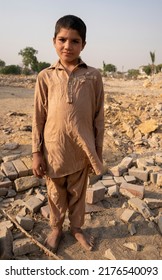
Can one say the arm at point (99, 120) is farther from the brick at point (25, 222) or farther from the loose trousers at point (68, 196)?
the brick at point (25, 222)

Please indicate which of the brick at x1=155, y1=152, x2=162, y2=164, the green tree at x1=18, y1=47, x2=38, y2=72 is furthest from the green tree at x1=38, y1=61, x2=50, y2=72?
the brick at x1=155, y1=152, x2=162, y2=164

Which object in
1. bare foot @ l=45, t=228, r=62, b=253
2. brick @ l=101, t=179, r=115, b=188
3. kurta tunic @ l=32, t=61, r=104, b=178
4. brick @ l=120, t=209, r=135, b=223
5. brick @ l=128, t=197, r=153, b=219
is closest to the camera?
kurta tunic @ l=32, t=61, r=104, b=178

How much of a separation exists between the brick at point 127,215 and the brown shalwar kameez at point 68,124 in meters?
0.85

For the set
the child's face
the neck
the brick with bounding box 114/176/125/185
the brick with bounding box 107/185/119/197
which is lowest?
the brick with bounding box 107/185/119/197

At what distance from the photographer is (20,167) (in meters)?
3.68

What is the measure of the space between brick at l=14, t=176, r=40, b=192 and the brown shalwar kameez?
1.16 metres

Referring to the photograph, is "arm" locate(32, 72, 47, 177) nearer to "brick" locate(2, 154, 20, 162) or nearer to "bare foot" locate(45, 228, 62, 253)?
"bare foot" locate(45, 228, 62, 253)

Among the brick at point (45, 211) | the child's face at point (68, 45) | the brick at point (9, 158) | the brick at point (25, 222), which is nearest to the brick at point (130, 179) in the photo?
the brick at point (45, 211)

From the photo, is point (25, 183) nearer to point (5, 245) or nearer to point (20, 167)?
point (20, 167)

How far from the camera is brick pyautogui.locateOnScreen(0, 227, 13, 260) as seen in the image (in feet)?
7.40

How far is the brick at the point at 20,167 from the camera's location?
3585mm

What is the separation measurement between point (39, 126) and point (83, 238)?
1.20 metres

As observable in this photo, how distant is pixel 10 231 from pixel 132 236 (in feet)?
4.22
